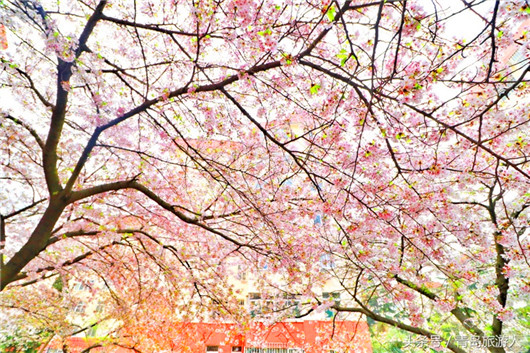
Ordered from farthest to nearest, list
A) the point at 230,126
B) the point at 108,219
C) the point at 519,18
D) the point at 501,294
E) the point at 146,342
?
1. the point at 146,342
2. the point at 108,219
3. the point at 501,294
4. the point at 230,126
5. the point at 519,18

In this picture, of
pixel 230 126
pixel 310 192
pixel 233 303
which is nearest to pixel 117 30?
pixel 230 126

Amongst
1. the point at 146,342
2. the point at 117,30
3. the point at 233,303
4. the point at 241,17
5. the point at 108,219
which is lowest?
the point at 146,342

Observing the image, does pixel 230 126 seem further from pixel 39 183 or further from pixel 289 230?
pixel 39 183

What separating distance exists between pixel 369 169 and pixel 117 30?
15.8 feet

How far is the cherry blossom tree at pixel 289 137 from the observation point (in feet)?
8.75

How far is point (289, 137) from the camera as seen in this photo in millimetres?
4215

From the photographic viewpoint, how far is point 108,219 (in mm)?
5453

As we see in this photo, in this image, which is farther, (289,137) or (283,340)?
(283,340)

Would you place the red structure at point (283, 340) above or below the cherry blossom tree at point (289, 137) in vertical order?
below

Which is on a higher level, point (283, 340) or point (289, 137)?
point (289, 137)

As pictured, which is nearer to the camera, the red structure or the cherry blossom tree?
the cherry blossom tree

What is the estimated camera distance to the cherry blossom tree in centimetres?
267

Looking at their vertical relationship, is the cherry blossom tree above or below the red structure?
above

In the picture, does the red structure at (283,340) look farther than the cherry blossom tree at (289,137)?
Yes
